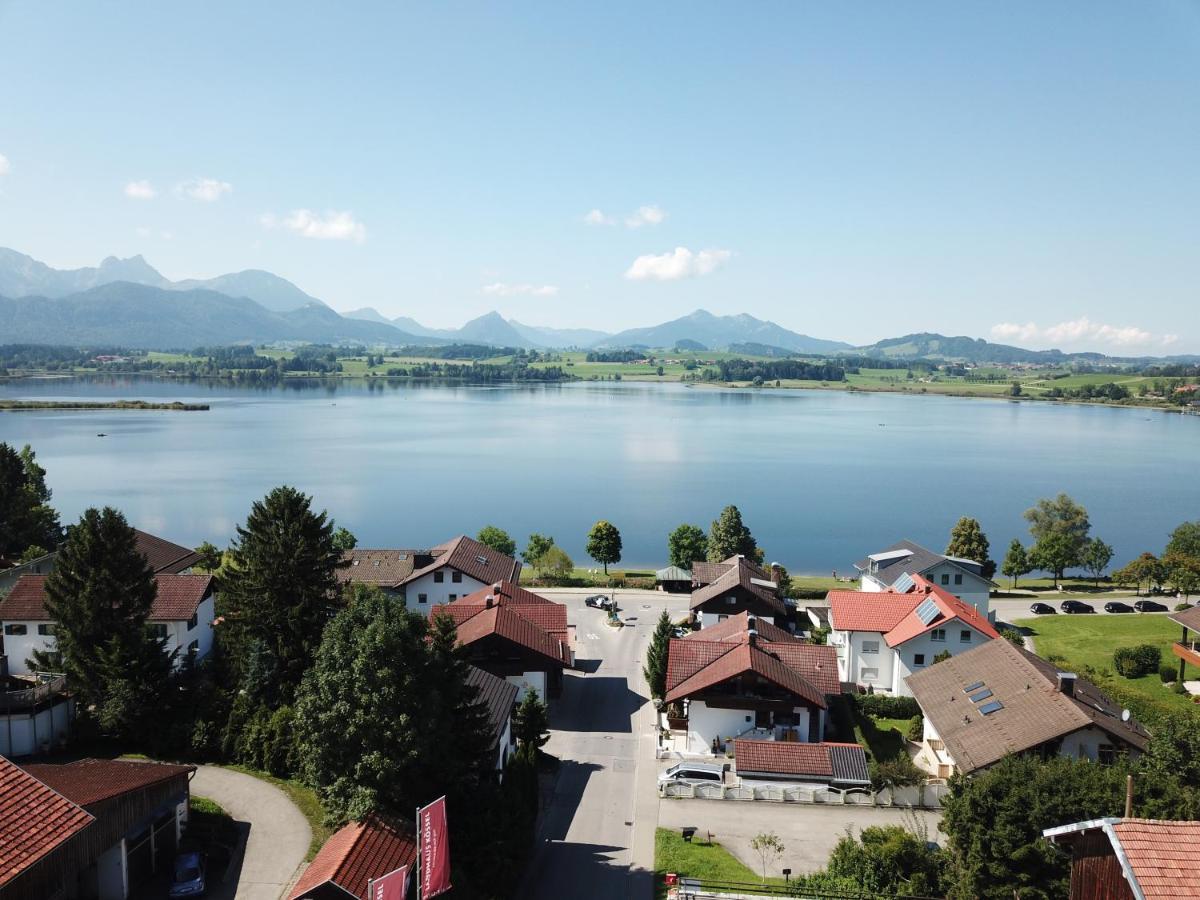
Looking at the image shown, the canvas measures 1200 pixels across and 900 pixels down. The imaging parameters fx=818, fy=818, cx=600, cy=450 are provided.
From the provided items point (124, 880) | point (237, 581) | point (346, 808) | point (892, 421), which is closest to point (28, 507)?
point (237, 581)

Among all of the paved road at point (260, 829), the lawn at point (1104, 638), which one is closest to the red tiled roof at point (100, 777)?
the paved road at point (260, 829)

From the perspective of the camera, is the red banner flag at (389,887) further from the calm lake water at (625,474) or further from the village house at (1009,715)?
the calm lake water at (625,474)

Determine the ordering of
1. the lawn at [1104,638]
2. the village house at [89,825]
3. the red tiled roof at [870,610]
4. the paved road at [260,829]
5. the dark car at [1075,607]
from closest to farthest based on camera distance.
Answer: the village house at [89,825] < the paved road at [260,829] < the lawn at [1104,638] < the red tiled roof at [870,610] < the dark car at [1075,607]

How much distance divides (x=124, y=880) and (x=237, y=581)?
11536 millimetres

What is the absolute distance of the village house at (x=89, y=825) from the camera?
33.5ft

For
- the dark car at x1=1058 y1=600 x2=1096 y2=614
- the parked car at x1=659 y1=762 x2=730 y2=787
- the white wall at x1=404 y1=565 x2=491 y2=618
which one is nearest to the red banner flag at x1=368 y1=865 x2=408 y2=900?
the parked car at x1=659 y1=762 x2=730 y2=787

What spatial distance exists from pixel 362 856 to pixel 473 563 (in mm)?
26324

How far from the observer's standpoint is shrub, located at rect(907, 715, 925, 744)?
27.4m

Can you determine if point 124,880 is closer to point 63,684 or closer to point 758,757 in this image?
point 63,684

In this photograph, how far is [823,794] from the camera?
2217 centimetres

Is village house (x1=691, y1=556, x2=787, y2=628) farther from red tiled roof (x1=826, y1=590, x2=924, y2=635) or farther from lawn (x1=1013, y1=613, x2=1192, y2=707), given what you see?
lawn (x1=1013, y1=613, x2=1192, y2=707)

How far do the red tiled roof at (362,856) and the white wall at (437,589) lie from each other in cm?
2373

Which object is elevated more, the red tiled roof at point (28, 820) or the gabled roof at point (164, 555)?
the red tiled roof at point (28, 820)

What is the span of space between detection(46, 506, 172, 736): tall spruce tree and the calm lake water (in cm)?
4382
